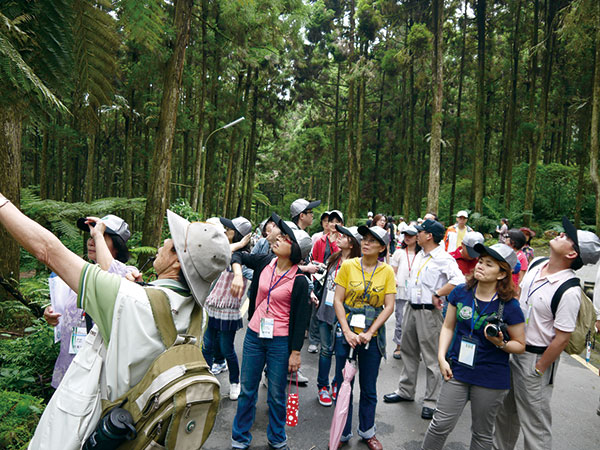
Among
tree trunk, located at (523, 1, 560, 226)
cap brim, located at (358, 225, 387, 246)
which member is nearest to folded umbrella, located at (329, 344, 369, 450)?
cap brim, located at (358, 225, 387, 246)

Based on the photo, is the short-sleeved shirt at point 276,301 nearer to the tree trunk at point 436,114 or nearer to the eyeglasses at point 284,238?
the eyeglasses at point 284,238

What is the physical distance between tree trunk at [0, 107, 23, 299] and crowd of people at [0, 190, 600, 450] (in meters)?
2.58

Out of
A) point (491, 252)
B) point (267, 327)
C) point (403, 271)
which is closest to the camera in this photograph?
point (491, 252)

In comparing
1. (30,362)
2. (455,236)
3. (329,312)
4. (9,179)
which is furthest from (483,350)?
(455,236)

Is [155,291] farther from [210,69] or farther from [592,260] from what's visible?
[210,69]

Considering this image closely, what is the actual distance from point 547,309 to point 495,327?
81 cm

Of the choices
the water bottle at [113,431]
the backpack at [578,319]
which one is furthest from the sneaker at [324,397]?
the water bottle at [113,431]

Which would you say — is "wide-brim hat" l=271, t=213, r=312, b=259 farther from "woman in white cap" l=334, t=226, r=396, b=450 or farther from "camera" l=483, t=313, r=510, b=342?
"camera" l=483, t=313, r=510, b=342

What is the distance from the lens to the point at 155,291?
6.08 ft

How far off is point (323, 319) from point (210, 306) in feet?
5.07

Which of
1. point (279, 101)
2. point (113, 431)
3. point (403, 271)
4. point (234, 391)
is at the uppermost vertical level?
point (279, 101)

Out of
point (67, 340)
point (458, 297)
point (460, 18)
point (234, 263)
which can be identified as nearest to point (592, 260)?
point (458, 297)

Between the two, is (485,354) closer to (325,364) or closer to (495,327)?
(495,327)

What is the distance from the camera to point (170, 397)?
1642 mm
